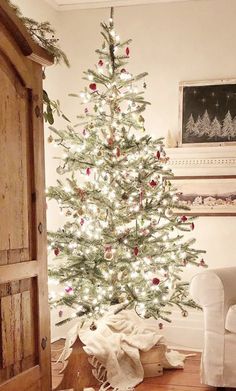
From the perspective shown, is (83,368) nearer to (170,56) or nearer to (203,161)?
(203,161)

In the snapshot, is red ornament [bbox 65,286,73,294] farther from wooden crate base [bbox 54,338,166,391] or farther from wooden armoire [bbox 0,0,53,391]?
wooden armoire [bbox 0,0,53,391]

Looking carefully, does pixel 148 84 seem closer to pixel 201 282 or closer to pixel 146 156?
pixel 146 156

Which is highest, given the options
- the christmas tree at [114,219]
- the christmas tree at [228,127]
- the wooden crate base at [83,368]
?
the christmas tree at [228,127]

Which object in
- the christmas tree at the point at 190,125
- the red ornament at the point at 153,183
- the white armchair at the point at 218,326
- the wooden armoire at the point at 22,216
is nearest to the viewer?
the wooden armoire at the point at 22,216

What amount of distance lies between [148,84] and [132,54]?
0.30 metres

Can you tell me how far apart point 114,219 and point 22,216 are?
1633mm

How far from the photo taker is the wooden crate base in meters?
3.23

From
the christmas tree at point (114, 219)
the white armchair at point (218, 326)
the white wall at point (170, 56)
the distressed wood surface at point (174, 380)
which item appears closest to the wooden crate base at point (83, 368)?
the distressed wood surface at point (174, 380)

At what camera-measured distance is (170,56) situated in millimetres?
4551

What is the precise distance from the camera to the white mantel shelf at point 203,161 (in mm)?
4359

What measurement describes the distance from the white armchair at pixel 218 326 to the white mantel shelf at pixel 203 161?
4.32 feet

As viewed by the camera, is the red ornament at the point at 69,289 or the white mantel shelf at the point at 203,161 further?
the white mantel shelf at the point at 203,161

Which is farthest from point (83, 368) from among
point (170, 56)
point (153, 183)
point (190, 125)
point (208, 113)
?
point (170, 56)

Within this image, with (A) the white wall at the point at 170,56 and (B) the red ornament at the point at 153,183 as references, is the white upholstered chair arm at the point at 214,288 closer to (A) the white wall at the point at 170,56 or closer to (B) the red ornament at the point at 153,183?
(B) the red ornament at the point at 153,183
